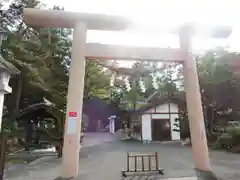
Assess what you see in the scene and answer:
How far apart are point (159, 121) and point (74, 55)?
1737 cm

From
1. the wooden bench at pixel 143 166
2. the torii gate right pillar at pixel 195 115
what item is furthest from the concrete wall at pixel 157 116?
the torii gate right pillar at pixel 195 115

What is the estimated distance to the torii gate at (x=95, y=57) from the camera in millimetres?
6105

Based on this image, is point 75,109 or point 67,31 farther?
point 67,31

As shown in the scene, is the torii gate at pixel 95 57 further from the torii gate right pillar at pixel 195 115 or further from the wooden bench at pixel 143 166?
the wooden bench at pixel 143 166

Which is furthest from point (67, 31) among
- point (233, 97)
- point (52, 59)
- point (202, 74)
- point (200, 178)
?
point (200, 178)

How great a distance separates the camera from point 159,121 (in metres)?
22.5

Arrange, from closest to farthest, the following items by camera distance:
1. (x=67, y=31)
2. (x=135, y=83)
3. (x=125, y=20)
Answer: (x=125, y=20), (x=67, y=31), (x=135, y=83)

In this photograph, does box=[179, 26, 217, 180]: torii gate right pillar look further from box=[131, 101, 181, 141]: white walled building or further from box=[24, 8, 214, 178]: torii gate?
box=[131, 101, 181, 141]: white walled building

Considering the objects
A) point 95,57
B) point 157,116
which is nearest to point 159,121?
point 157,116

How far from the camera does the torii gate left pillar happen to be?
598cm

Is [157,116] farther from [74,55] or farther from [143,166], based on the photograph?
[74,55]

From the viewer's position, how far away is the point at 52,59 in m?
19.8

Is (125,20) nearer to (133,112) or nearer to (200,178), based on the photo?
(200,178)

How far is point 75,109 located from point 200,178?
421 centimetres
